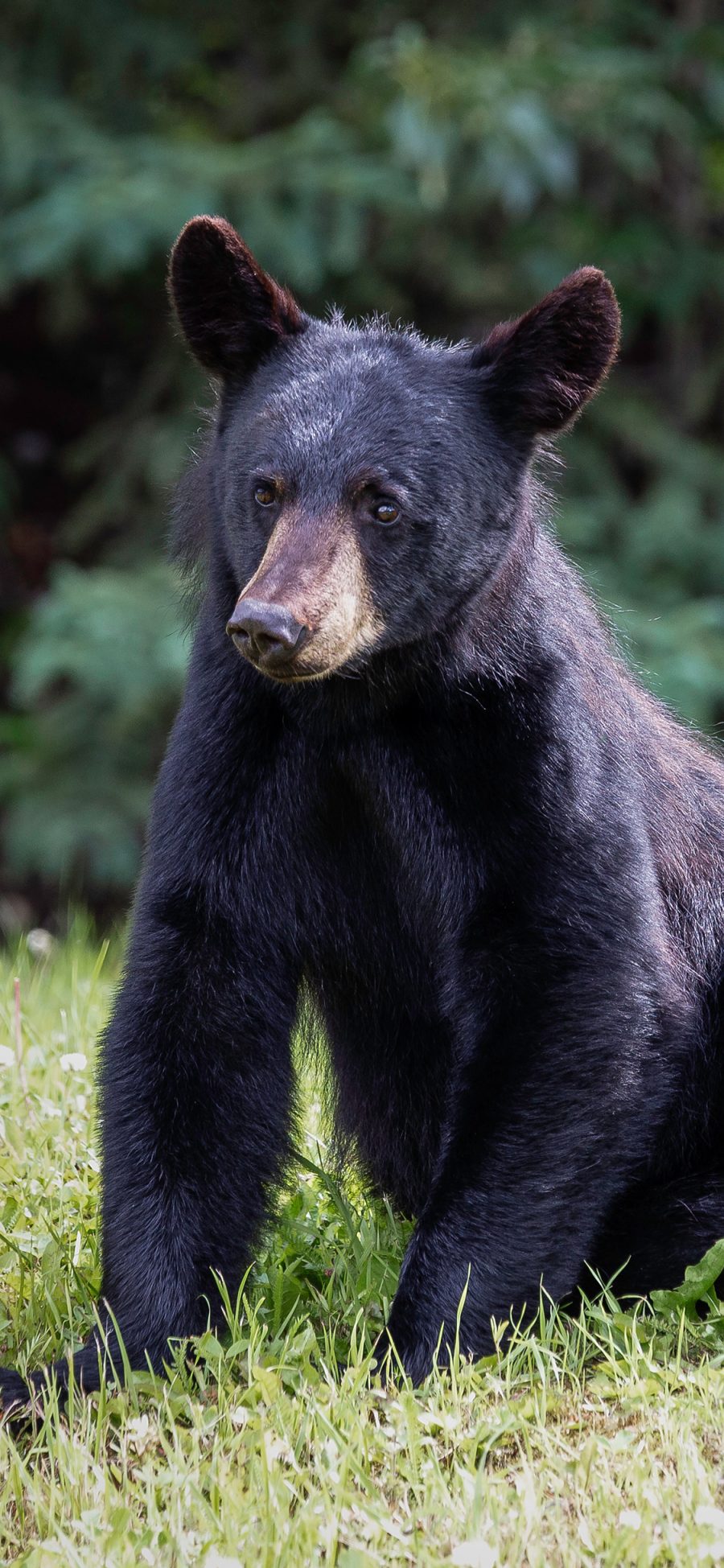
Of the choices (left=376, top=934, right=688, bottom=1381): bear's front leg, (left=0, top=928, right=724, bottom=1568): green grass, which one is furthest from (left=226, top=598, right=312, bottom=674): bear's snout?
(left=0, top=928, right=724, bottom=1568): green grass

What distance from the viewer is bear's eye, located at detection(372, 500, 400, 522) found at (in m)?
2.81

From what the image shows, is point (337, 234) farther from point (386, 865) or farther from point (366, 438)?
point (386, 865)

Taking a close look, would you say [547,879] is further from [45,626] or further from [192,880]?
[45,626]

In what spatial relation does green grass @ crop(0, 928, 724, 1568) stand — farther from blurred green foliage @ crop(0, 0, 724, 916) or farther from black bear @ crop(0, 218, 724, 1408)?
blurred green foliage @ crop(0, 0, 724, 916)

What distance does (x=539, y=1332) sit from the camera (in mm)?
2723

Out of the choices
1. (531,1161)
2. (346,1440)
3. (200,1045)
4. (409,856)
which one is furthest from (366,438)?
(346,1440)

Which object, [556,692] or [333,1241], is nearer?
[556,692]

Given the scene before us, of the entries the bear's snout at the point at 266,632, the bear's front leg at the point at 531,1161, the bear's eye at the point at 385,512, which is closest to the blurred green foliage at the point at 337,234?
the bear's eye at the point at 385,512

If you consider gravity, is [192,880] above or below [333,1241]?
above

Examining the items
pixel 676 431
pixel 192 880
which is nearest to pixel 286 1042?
pixel 192 880

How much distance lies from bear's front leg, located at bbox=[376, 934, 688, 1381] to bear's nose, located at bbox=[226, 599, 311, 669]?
0.70 m

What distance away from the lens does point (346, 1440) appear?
2324 mm

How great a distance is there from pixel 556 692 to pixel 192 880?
27.3 inches

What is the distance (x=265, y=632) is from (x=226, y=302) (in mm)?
827
